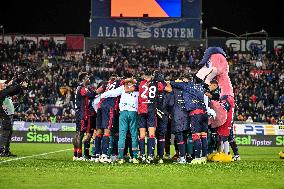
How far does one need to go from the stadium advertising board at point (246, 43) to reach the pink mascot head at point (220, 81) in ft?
115

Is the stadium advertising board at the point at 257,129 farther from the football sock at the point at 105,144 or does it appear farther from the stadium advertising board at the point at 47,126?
the football sock at the point at 105,144

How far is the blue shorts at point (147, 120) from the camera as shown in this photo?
1722 cm

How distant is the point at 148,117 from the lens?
56.5 ft

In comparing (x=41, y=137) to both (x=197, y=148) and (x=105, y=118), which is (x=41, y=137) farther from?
(x=197, y=148)

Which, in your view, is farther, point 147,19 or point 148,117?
point 147,19

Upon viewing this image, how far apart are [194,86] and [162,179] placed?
19.2 feet

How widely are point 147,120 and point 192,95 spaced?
1.46m

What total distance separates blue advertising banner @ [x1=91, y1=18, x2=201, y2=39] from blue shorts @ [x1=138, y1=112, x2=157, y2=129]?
37.2 metres

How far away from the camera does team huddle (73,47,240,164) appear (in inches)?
679

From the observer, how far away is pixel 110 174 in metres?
13.4

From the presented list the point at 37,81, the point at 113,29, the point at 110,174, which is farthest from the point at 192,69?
the point at 110,174

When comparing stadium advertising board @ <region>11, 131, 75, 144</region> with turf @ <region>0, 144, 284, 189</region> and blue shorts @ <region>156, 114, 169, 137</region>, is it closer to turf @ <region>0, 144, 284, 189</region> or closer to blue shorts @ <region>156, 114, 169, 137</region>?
blue shorts @ <region>156, 114, 169, 137</region>

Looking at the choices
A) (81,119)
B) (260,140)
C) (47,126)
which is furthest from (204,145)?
Answer: (47,126)

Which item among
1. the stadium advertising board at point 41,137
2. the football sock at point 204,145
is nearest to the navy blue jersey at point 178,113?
the football sock at point 204,145
